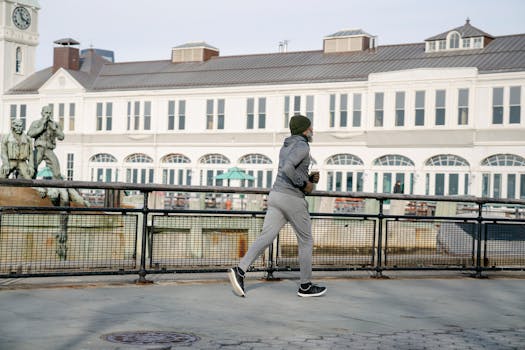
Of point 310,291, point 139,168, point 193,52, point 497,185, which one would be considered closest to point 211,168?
point 139,168

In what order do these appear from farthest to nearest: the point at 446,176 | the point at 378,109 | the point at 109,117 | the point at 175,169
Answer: the point at 109,117 → the point at 175,169 → the point at 378,109 → the point at 446,176

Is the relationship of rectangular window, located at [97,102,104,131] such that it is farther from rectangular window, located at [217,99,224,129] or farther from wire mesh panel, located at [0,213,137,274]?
wire mesh panel, located at [0,213,137,274]

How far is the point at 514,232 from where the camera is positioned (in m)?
13.0

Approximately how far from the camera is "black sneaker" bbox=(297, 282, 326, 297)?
9172 mm

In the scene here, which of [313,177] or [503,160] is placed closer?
[313,177]

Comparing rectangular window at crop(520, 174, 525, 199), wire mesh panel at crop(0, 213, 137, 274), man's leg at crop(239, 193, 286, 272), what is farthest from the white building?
man's leg at crop(239, 193, 286, 272)

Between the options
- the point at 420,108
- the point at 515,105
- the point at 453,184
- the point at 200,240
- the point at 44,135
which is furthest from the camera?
the point at 420,108

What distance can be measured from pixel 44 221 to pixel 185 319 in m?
3.29

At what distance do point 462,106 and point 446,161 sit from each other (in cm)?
337

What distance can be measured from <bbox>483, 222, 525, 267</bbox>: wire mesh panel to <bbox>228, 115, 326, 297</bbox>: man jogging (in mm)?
4104

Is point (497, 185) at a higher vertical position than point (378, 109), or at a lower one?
lower

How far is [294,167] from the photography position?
29.9 ft

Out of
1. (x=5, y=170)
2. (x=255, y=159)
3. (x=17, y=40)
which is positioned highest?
(x=17, y=40)

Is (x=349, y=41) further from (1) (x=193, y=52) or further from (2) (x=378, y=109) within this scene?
(1) (x=193, y=52)
